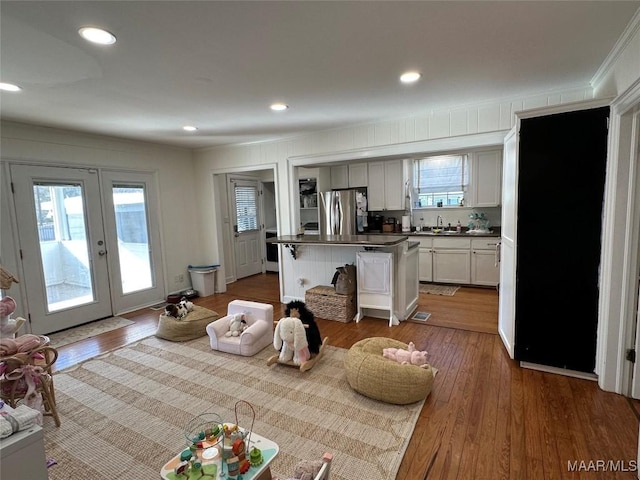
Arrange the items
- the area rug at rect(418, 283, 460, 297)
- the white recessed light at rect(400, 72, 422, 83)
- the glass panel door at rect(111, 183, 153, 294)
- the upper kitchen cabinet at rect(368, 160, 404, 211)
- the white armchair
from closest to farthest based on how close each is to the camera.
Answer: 1. the white recessed light at rect(400, 72, 422, 83)
2. the white armchair
3. the glass panel door at rect(111, 183, 153, 294)
4. the area rug at rect(418, 283, 460, 297)
5. the upper kitchen cabinet at rect(368, 160, 404, 211)

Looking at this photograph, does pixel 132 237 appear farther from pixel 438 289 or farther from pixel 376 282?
pixel 438 289

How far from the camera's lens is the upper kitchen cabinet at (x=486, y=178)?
17.3 ft

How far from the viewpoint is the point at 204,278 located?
539cm

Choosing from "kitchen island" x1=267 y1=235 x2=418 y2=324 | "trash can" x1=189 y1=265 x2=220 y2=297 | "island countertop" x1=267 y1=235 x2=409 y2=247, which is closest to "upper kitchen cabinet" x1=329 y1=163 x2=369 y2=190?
"kitchen island" x1=267 y1=235 x2=418 y2=324

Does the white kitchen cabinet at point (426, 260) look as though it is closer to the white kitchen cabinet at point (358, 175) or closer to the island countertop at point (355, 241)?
the white kitchen cabinet at point (358, 175)

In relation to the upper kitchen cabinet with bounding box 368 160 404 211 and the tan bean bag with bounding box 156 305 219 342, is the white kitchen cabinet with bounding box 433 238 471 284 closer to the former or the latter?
the upper kitchen cabinet with bounding box 368 160 404 211

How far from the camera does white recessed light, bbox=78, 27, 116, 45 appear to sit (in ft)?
5.85

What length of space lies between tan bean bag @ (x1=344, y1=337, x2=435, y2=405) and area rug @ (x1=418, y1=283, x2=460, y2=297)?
2.95 m

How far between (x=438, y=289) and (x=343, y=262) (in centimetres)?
197

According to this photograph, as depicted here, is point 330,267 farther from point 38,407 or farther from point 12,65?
point 12,65

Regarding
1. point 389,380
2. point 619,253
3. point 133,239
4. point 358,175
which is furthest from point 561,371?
point 133,239

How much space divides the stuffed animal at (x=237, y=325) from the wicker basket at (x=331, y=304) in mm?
1077

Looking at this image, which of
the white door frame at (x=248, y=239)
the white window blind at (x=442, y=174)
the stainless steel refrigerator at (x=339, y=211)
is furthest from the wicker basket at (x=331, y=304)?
the white window blind at (x=442, y=174)

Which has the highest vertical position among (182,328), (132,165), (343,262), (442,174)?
(132,165)
